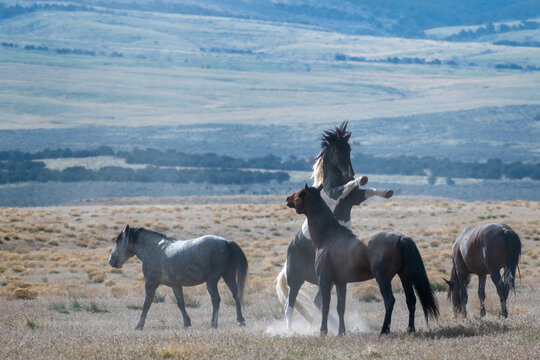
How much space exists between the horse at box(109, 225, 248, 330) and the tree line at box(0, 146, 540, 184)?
97750 millimetres

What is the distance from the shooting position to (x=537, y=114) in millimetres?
165125

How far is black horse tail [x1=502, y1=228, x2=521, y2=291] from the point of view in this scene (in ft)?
42.3

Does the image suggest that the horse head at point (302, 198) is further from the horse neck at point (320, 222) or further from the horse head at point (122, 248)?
the horse head at point (122, 248)

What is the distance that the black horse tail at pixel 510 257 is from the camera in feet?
42.3

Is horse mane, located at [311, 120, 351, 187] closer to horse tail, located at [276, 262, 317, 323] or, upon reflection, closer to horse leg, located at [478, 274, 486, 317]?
horse tail, located at [276, 262, 317, 323]

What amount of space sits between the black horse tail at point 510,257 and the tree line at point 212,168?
100544 mm

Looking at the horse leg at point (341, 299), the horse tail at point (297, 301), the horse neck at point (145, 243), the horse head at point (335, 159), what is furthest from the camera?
the horse neck at point (145, 243)

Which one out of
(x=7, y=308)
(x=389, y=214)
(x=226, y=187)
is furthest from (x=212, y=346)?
(x=226, y=187)

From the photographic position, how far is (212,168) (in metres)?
127

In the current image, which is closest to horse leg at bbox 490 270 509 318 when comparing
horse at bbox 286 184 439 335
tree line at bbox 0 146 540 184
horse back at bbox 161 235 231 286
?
horse at bbox 286 184 439 335

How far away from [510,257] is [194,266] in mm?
4777

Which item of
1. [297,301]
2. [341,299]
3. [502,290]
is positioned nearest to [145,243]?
[297,301]

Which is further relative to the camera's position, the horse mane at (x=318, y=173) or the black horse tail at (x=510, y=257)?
the horse mane at (x=318, y=173)

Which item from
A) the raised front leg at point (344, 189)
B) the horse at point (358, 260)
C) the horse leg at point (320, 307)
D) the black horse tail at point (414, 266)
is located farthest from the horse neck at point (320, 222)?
the black horse tail at point (414, 266)
